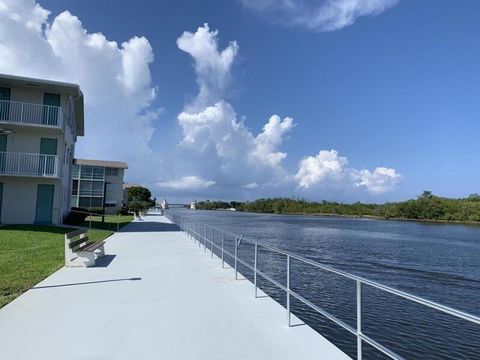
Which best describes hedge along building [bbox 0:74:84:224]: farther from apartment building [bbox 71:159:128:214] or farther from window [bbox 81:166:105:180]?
window [bbox 81:166:105:180]

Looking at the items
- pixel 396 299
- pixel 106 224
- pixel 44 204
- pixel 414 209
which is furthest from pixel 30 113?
pixel 414 209

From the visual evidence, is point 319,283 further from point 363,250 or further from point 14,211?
point 14,211

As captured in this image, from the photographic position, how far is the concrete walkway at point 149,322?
419 cm

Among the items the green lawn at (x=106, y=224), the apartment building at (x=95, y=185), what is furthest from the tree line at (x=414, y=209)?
the green lawn at (x=106, y=224)

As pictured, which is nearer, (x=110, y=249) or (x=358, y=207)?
(x=110, y=249)

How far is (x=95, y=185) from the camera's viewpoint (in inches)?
2157

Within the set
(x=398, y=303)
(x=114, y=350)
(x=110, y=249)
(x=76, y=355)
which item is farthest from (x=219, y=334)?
(x=110, y=249)

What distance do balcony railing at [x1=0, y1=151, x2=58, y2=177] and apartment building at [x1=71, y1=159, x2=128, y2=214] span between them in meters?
31.1

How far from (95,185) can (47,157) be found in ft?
111

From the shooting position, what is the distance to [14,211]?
22125mm

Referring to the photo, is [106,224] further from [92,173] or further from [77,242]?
[92,173]

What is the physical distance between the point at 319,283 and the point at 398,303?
2.39m

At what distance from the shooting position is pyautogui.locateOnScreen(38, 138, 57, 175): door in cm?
2178

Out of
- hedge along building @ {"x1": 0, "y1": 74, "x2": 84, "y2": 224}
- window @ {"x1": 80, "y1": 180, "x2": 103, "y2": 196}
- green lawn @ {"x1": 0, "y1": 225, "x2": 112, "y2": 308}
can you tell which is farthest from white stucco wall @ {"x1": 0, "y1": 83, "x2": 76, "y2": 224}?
window @ {"x1": 80, "y1": 180, "x2": 103, "y2": 196}
